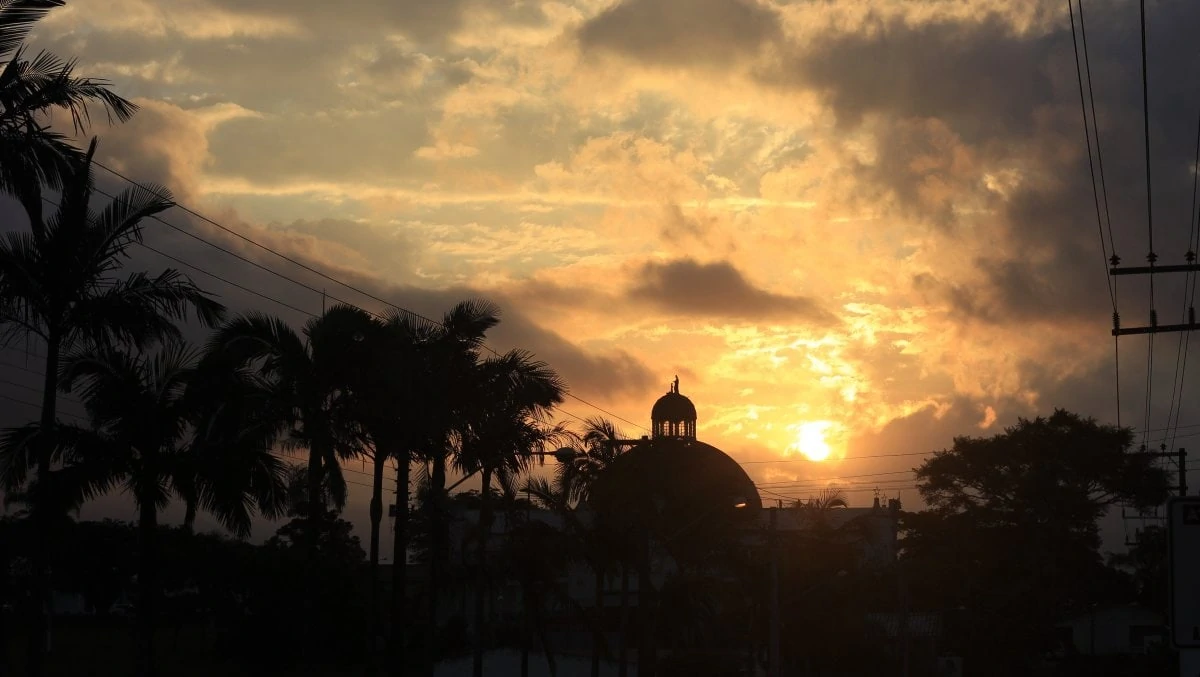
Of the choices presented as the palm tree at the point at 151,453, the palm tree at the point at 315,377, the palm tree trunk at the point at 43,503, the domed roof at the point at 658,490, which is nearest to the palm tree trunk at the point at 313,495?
the palm tree at the point at 315,377

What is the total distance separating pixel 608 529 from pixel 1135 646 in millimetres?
42609

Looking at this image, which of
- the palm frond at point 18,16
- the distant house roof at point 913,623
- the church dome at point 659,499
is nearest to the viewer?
the palm frond at point 18,16

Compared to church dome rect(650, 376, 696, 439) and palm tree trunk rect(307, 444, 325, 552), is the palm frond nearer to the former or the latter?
palm tree trunk rect(307, 444, 325, 552)

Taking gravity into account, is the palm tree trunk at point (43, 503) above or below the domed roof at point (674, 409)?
below

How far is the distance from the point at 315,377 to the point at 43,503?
17090 mm

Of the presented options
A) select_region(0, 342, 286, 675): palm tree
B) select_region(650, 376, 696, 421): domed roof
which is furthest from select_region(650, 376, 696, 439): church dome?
select_region(0, 342, 286, 675): palm tree

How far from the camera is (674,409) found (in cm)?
8838

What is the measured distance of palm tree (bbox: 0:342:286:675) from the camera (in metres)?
25.1

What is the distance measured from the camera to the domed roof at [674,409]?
→ 290ft

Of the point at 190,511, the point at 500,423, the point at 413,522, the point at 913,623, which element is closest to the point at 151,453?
the point at 190,511

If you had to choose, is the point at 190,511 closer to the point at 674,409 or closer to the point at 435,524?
the point at 435,524

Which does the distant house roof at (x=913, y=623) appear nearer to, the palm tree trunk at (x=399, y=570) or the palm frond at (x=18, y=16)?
the palm tree trunk at (x=399, y=570)

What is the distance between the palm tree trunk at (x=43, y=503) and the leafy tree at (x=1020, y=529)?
5402 cm

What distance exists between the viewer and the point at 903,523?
7988cm
